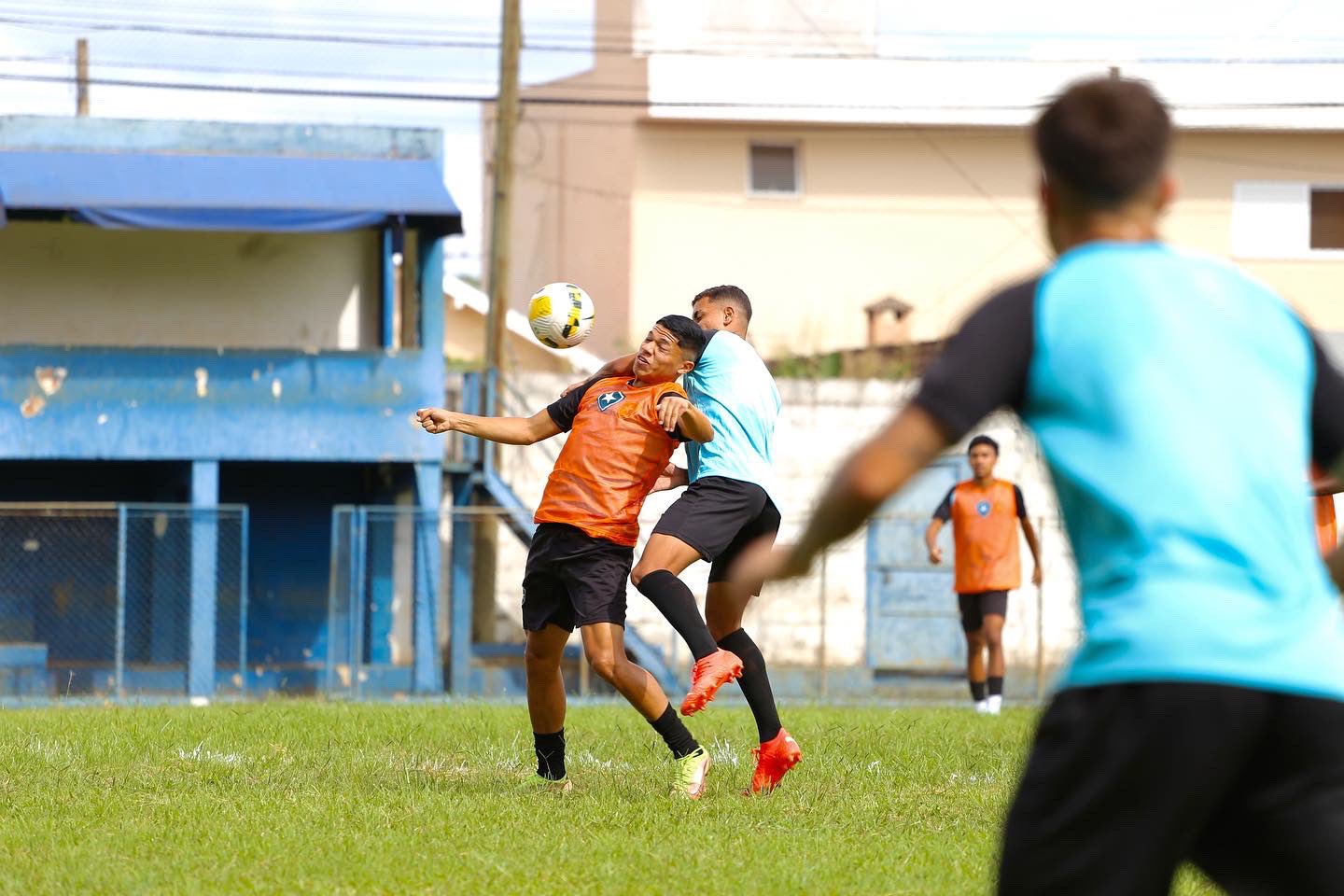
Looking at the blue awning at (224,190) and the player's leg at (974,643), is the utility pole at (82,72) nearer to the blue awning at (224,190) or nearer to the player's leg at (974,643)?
the blue awning at (224,190)

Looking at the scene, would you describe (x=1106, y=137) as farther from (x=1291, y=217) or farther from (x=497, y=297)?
(x=1291, y=217)

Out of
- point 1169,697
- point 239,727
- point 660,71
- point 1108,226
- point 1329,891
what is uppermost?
point 660,71

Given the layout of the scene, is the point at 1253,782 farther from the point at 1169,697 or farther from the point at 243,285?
the point at 243,285

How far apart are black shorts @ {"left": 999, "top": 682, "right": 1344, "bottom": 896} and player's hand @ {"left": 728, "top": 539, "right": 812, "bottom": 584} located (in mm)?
518

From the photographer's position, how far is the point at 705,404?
27.1 feet

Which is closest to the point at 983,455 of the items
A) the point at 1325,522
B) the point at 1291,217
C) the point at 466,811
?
the point at 1325,522

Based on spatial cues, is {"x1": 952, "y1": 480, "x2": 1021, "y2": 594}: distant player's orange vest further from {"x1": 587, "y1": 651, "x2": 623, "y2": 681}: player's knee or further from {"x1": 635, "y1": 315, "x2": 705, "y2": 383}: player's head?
{"x1": 587, "y1": 651, "x2": 623, "y2": 681}: player's knee

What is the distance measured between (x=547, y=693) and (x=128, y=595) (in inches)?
636

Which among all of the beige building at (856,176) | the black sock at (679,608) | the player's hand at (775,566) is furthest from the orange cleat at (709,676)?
the beige building at (856,176)

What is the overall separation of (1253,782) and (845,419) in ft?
74.7

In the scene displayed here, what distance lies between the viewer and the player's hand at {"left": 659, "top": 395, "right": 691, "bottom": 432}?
7230 millimetres

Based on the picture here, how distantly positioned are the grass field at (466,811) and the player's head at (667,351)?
Answer: 68.3 inches

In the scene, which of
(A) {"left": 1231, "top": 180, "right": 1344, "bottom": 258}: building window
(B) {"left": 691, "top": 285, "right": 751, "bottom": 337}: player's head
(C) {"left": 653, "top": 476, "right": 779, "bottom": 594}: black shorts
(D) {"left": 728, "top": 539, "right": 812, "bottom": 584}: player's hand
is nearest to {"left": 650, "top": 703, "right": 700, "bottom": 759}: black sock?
(C) {"left": 653, "top": 476, "right": 779, "bottom": 594}: black shorts

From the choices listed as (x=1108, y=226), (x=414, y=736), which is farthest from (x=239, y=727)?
(x=1108, y=226)
